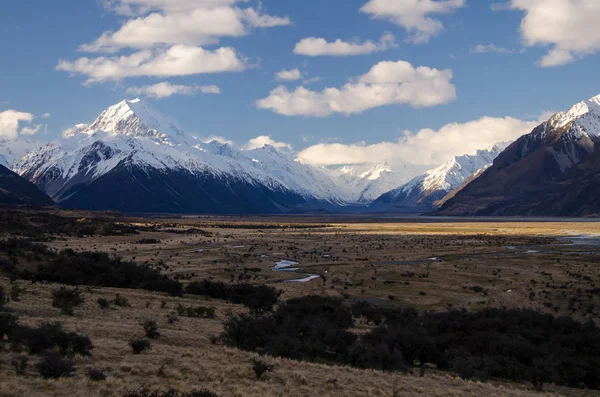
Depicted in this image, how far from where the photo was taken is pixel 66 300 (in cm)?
2739

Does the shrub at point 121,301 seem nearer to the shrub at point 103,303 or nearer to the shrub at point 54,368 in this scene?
the shrub at point 103,303

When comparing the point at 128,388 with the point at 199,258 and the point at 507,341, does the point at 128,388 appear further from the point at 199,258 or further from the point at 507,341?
the point at 199,258

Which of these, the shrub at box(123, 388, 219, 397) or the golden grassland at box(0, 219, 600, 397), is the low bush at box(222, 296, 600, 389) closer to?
the golden grassland at box(0, 219, 600, 397)

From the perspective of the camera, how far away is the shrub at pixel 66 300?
85.1 ft

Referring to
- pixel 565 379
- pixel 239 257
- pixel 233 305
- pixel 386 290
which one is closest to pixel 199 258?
pixel 239 257

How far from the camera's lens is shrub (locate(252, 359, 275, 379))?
57.6 ft

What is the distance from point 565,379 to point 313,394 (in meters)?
11.6

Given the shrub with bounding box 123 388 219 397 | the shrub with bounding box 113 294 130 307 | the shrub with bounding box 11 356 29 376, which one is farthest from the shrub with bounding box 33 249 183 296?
the shrub with bounding box 123 388 219 397

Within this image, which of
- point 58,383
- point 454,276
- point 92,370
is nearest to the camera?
point 58,383

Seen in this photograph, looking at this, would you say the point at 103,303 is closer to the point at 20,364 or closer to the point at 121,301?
the point at 121,301

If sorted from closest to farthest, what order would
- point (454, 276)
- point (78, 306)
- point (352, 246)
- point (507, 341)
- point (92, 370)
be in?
point (92, 370)
point (507, 341)
point (78, 306)
point (454, 276)
point (352, 246)

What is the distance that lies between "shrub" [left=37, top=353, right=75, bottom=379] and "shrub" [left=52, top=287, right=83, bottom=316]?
35.8 feet

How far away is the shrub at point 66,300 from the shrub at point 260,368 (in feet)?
38.6

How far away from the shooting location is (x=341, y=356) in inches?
909
